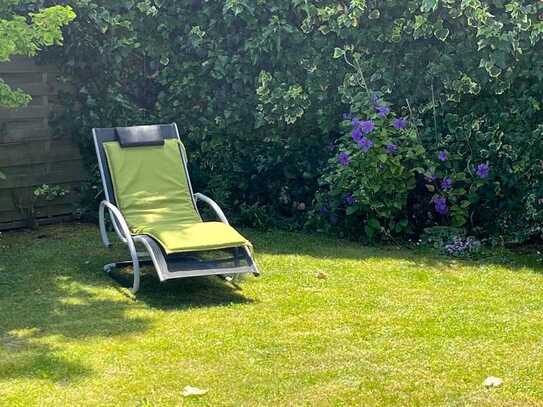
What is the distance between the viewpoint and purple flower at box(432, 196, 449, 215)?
23.0ft

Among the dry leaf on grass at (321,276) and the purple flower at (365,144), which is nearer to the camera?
the dry leaf on grass at (321,276)

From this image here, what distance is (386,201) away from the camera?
22.9 ft

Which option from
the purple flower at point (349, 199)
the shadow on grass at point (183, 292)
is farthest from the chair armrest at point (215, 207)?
the purple flower at point (349, 199)

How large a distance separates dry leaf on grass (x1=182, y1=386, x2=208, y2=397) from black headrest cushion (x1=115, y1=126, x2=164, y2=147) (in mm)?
3000

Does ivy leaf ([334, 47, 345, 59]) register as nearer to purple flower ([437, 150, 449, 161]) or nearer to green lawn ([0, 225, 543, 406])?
purple flower ([437, 150, 449, 161])

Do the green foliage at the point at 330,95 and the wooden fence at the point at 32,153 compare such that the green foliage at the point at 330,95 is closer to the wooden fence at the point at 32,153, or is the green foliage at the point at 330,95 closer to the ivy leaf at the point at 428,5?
the ivy leaf at the point at 428,5

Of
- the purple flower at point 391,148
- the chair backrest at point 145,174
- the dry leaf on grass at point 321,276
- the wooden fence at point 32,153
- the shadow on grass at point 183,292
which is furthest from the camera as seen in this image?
the wooden fence at point 32,153

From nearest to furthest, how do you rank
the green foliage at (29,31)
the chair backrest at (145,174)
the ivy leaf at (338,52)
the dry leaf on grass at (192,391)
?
1. the dry leaf on grass at (192,391)
2. the green foliage at (29,31)
3. the chair backrest at (145,174)
4. the ivy leaf at (338,52)

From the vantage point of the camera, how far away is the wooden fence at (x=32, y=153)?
301 inches

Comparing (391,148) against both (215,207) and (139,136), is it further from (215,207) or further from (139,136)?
(139,136)

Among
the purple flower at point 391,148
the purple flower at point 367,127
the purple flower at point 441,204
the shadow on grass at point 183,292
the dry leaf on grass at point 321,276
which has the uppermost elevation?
the purple flower at point 367,127

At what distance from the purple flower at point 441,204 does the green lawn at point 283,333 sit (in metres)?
0.55

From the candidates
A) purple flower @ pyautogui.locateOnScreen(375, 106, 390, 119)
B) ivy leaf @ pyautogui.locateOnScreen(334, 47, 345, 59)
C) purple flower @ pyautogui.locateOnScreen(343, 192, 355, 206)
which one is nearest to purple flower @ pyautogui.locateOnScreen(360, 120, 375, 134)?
purple flower @ pyautogui.locateOnScreen(375, 106, 390, 119)

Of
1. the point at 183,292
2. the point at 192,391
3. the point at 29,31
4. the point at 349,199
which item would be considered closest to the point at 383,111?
the point at 349,199
